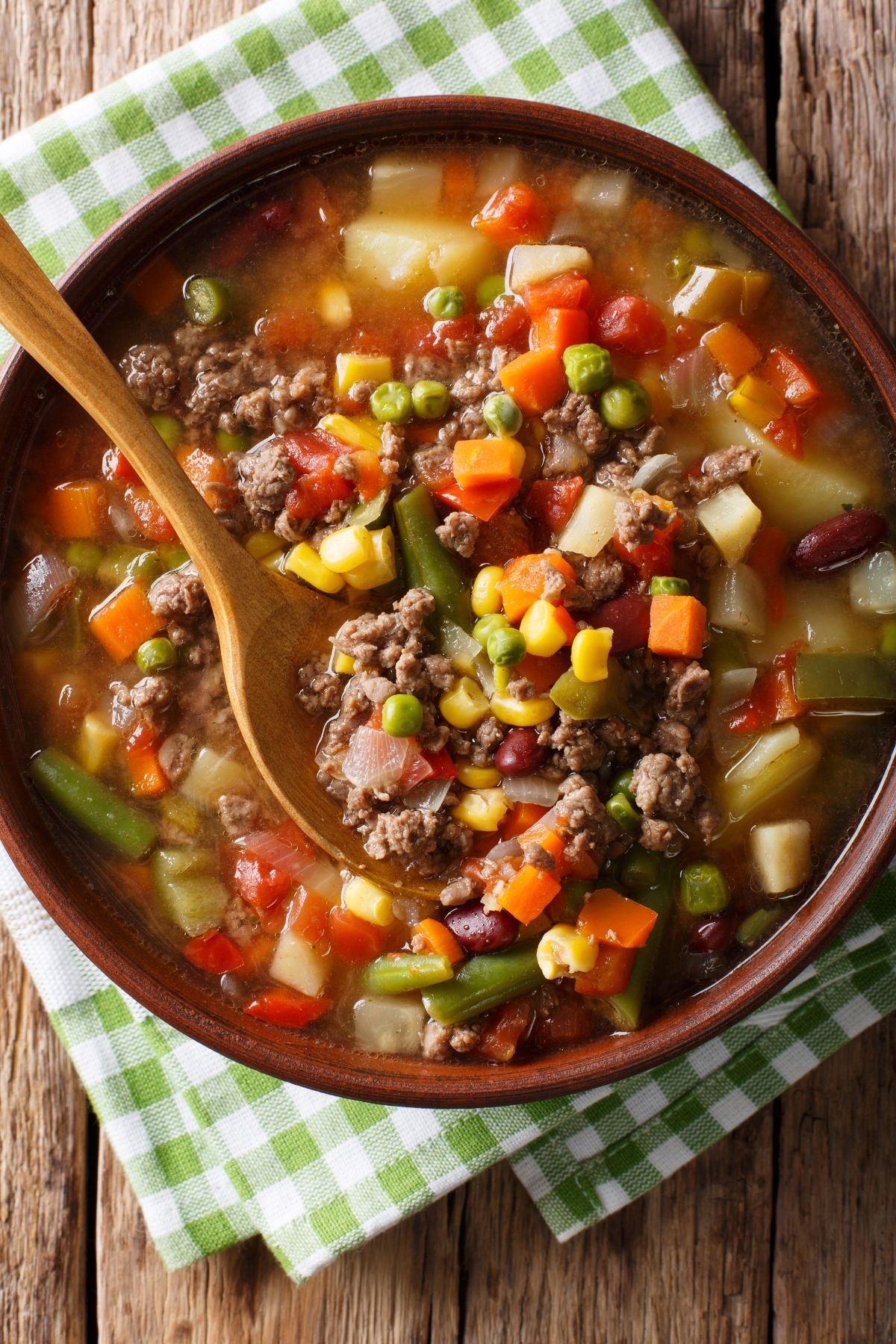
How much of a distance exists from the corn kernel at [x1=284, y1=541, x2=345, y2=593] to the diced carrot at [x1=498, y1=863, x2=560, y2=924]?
1099 mm

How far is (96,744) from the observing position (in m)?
3.98

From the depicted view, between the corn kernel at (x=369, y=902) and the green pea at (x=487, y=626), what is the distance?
2.83 feet

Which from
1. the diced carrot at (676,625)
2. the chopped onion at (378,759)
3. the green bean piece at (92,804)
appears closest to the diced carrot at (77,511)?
the green bean piece at (92,804)

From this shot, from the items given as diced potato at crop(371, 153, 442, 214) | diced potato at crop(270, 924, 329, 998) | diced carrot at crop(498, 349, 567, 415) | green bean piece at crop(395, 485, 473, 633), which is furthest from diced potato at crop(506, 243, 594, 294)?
diced potato at crop(270, 924, 329, 998)

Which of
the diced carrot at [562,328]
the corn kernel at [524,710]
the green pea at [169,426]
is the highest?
the green pea at [169,426]

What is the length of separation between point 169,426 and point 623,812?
201cm

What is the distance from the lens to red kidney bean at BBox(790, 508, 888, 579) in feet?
12.5

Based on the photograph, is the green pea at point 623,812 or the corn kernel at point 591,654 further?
the green pea at point 623,812

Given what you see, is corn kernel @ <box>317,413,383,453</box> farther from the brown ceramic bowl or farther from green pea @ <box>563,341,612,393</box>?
the brown ceramic bowl

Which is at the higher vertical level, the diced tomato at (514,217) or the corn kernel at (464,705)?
the diced tomato at (514,217)

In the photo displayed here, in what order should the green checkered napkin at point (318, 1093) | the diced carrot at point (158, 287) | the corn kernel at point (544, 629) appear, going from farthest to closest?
the green checkered napkin at point (318, 1093)
the diced carrot at point (158, 287)
the corn kernel at point (544, 629)

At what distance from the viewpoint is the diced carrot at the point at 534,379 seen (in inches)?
154

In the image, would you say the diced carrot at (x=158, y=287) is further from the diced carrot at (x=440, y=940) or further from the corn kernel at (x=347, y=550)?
the diced carrot at (x=440, y=940)

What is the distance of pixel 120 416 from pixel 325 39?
70.4 inches
